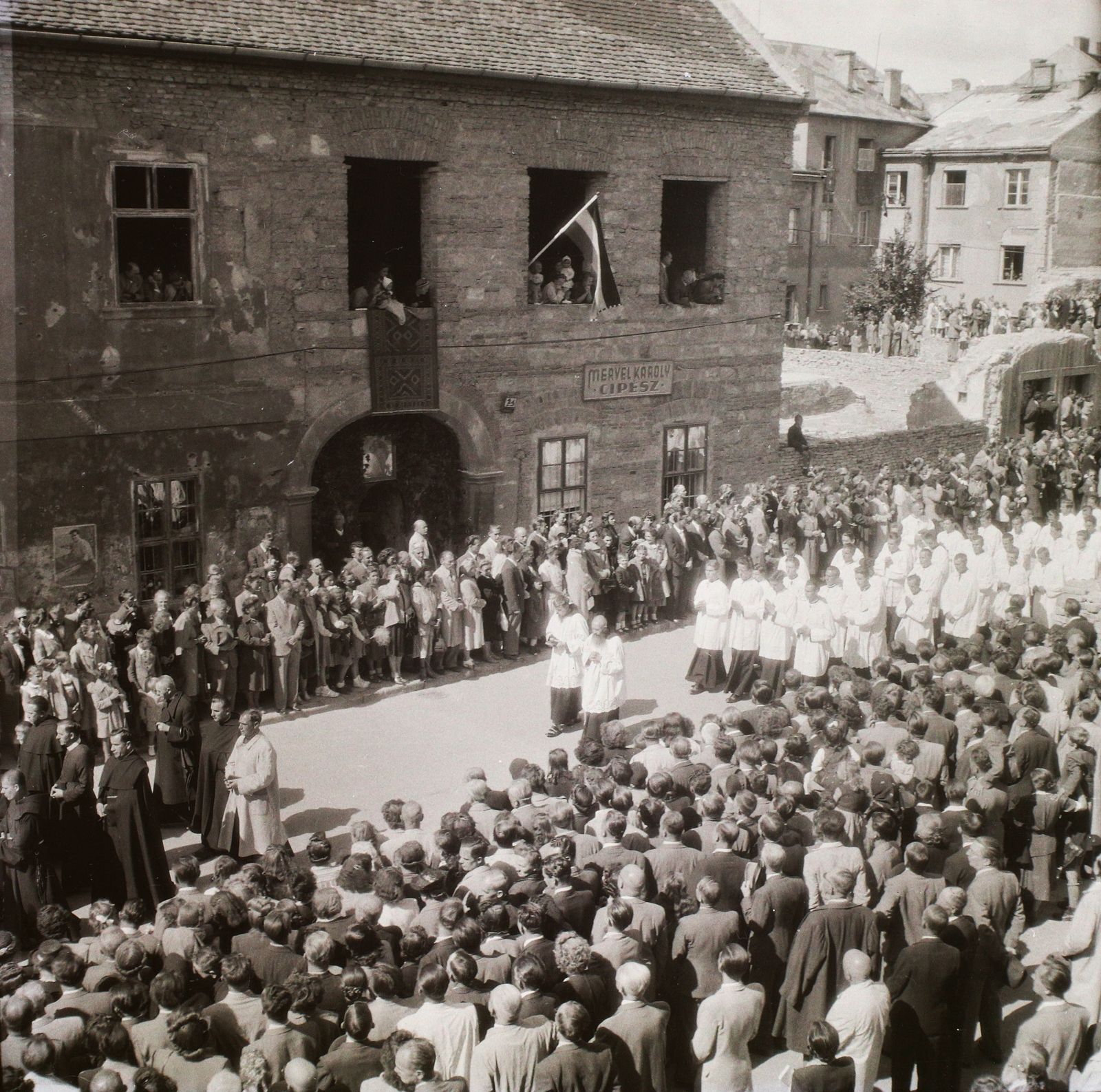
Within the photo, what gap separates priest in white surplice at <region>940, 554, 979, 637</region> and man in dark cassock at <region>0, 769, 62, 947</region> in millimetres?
11800

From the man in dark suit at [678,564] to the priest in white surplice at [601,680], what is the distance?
205 inches

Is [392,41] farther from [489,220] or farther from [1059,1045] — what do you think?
[1059,1045]

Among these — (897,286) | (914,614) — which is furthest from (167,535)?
(897,286)

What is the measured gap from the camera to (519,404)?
19656 mm

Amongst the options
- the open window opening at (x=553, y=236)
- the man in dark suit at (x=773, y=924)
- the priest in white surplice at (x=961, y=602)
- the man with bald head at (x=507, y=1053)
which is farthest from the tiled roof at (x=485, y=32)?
the man with bald head at (x=507, y=1053)

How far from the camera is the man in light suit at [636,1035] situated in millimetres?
6438

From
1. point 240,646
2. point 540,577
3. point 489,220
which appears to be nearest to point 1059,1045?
point 240,646

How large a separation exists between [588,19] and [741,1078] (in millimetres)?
17891

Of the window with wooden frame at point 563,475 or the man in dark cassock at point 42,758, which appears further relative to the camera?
the window with wooden frame at point 563,475

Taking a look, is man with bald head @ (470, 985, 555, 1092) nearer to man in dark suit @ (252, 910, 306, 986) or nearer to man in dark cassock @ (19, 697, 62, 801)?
man in dark suit @ (252, 910, 306, 986)

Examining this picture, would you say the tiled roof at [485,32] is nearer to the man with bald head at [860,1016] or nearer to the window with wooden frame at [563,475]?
the window with wooden frame at [563,475]

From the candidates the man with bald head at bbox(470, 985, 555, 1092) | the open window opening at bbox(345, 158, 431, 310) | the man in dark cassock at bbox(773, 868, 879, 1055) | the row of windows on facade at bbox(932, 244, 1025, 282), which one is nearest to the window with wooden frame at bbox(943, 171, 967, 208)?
the row of windows on facade at bbox(932, 244, 1025, 282)

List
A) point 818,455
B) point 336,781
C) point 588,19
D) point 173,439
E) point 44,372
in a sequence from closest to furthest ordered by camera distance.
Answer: point 336,781
point 44,372
point 173,439
point 588,19
point 818,455

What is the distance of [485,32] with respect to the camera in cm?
1866
